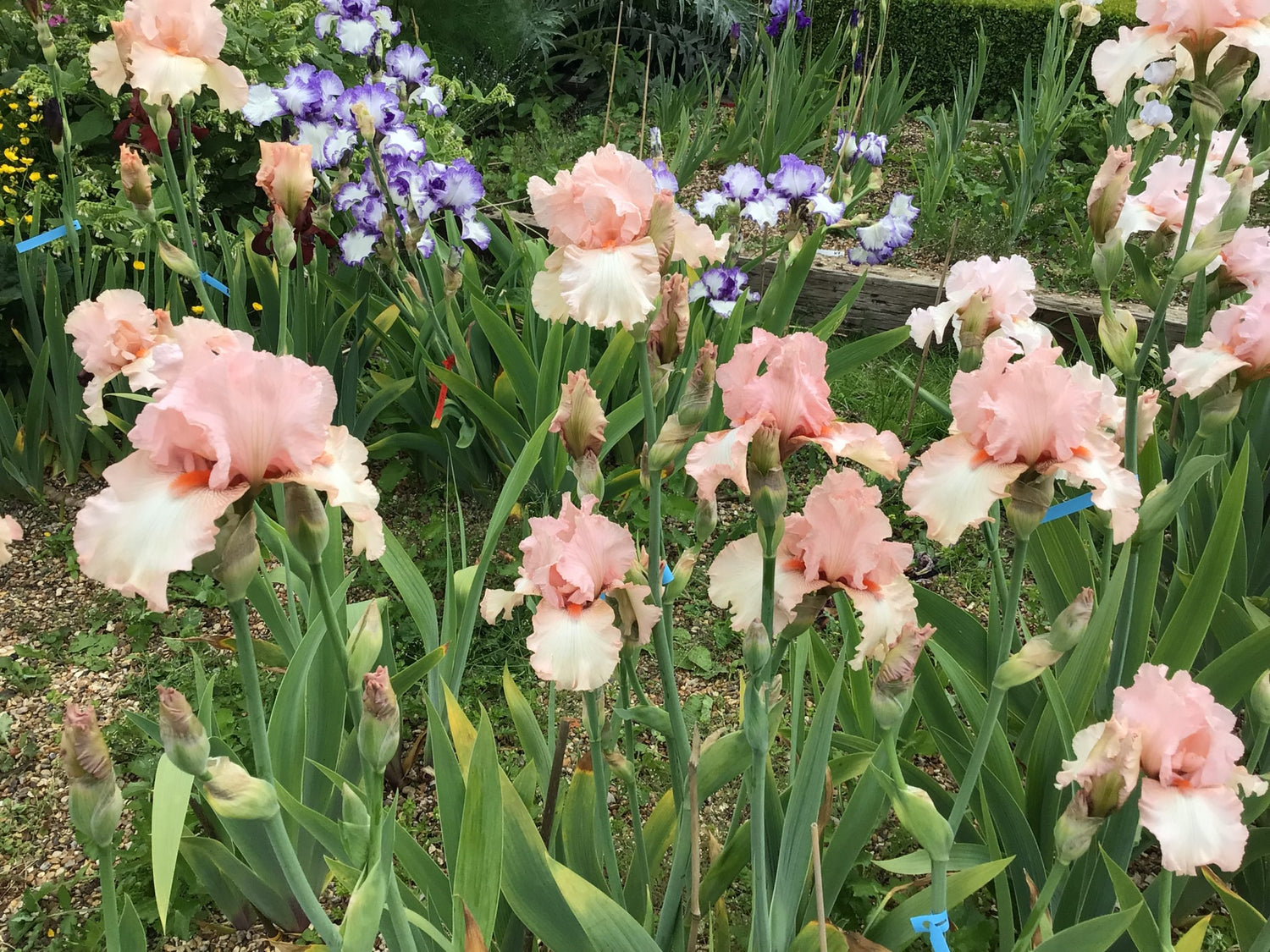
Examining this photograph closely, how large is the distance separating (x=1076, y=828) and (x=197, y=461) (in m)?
0.86

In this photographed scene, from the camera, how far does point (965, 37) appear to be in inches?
231

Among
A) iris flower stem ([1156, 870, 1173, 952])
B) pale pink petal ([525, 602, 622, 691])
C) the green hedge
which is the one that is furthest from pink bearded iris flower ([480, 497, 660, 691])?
the green hedge

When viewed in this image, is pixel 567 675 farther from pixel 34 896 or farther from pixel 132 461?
pixel 34 896

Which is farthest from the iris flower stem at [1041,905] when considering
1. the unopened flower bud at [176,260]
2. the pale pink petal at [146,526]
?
the unopened flower bud at [176,260]

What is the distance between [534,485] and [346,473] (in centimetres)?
158

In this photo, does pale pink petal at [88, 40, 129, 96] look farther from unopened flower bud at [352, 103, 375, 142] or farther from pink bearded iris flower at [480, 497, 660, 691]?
pink bearded iris flower at [480, 497, 660, 691]

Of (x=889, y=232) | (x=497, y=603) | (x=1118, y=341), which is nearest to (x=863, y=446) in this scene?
(x=497, y=603)

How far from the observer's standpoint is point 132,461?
0.73 metres

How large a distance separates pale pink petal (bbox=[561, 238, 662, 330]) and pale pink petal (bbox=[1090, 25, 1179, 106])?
0.82m

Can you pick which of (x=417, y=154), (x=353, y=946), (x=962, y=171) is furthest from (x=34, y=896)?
(x=962, y=171)

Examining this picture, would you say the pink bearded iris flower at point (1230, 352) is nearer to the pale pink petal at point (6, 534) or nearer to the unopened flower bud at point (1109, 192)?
the unopened flower bud at point (1109, 192)

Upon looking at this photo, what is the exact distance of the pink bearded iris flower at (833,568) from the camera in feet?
3.03

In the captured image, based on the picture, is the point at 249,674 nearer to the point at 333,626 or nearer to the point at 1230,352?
the point at 333,626

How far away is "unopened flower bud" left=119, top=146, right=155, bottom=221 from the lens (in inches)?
64.3
